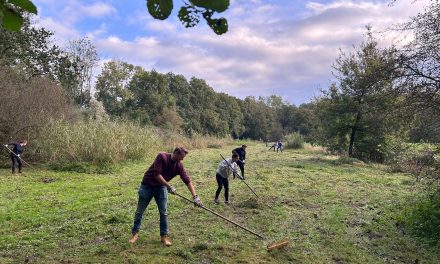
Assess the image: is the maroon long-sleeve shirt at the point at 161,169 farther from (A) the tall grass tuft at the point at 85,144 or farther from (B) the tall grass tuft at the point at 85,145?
(A) the tall grass tuft at the point at 85,144

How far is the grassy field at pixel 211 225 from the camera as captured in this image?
22.6ft

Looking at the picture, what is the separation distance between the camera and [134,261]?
248 inches

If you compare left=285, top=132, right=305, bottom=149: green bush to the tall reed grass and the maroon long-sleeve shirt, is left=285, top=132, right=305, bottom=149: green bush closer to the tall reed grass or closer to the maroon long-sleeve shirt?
the tall reed grass

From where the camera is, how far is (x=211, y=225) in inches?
344

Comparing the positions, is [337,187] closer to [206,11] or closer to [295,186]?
[295,186]

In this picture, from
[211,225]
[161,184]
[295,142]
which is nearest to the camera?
[161,184]

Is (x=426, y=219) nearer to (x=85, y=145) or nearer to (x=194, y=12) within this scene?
(x=194, y=12)

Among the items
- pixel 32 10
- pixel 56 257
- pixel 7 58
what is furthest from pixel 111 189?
pixel 7 58

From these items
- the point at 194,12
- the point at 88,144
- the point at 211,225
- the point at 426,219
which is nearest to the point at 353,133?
the point at 88,144

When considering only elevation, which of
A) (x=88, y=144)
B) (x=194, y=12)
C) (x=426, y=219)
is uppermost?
(x=194, y=12)

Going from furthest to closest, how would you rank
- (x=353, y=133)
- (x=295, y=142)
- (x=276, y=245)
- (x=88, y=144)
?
(x=295, y=142), (x=353, y=133), (x=88, y=144), (x=276, y=245)

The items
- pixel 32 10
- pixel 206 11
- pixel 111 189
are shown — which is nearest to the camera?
pixel 206 11

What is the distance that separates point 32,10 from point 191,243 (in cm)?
619

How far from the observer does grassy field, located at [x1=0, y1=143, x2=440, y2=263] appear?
6.89 meters
